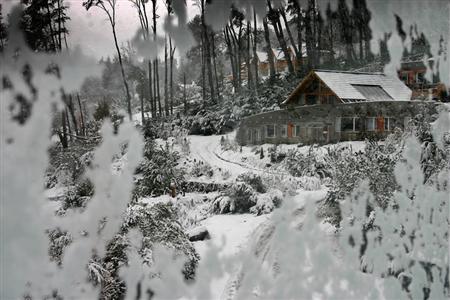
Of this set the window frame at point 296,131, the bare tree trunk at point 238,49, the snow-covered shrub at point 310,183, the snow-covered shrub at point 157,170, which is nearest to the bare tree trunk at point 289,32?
the bare tree trunk at point 238,49

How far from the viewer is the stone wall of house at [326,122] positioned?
1.59 metres

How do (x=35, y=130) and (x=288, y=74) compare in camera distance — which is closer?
(x=35, y=130)

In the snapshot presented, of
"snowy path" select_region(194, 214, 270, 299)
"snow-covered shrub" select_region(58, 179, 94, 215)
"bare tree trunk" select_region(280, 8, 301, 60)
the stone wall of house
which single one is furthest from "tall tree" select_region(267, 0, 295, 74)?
"snow-covered shrub" select_region(58, 179, 94, 215)

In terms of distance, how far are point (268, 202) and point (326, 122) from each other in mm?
409

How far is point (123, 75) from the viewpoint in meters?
1.37

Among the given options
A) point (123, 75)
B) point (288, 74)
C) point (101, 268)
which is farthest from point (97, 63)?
point (288, 74)

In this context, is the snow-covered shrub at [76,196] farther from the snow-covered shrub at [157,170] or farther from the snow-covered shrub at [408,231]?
the snow-covered shrub at [408,231]

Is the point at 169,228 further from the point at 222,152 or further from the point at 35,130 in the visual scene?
the point at 35,130

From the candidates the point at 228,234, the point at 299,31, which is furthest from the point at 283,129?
the point at 228,234

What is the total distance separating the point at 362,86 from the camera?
161 centimetres

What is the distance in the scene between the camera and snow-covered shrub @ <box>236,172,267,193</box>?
1.61m

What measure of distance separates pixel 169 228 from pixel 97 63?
0.62 m

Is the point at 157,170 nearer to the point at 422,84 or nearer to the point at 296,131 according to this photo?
the point at 296,131

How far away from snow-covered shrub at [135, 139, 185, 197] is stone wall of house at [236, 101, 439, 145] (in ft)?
0.98
